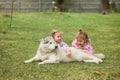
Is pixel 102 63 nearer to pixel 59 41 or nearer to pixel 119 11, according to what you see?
pixel 59 41

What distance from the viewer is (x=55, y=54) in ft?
25.8

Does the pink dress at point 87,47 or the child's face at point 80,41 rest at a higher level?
the child's face at point 80,41

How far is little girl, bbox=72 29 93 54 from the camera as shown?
8.34m

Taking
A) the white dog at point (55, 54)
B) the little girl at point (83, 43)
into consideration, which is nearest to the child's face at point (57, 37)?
the white dog at point (55, 54)

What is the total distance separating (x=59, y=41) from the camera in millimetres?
8156

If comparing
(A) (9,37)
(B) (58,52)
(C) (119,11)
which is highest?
(B) (58,52)

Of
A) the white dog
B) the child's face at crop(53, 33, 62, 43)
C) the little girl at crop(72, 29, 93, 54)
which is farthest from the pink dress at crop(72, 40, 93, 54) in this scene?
the child's face at crop(53, 33, 62, 43)

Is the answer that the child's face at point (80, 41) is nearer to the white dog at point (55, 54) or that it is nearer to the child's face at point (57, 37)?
the white dog at point (55, 54)

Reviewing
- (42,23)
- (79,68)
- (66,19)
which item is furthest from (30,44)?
(66,19)

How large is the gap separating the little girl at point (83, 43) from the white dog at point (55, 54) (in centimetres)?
19

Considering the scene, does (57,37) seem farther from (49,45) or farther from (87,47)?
(87,47)

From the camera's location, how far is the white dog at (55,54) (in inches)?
302

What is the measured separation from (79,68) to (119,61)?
4.34 ft

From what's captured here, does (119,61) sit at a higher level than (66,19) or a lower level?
higher
